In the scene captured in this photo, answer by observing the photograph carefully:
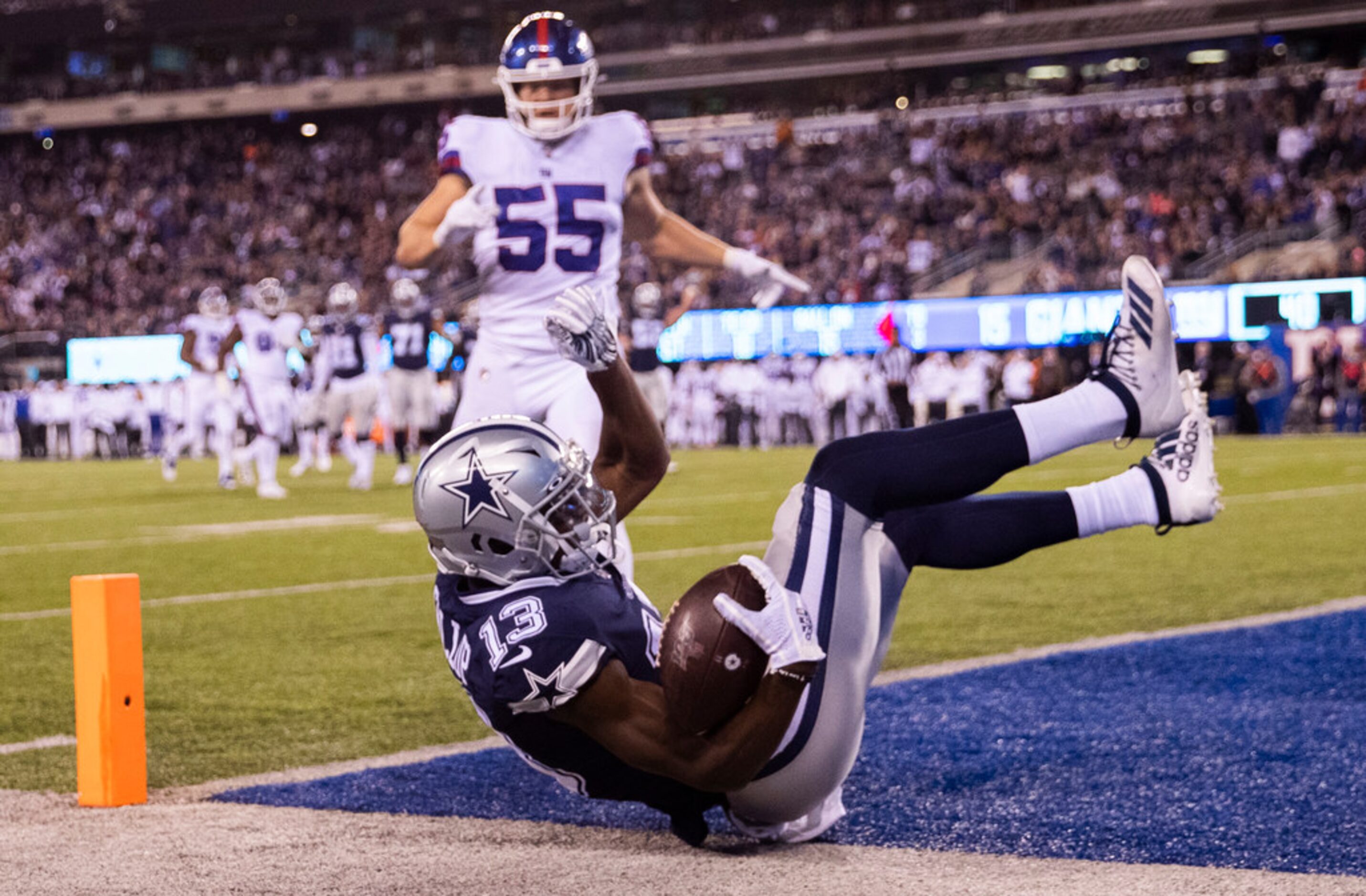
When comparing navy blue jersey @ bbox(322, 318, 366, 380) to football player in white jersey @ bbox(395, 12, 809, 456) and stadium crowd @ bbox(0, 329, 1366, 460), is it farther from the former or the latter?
football player in white jersey @ bbox(395, 12, 809, 456)

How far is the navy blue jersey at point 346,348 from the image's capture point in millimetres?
14750

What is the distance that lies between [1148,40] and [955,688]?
87.7 ft

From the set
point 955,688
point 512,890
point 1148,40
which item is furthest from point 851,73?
point 512,890

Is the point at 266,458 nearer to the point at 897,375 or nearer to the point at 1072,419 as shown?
the point at 1072,419

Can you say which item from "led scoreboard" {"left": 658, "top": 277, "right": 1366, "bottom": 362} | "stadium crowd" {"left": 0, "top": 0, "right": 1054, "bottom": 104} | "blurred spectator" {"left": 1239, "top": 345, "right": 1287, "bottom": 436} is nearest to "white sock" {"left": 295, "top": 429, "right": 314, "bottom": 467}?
"led scoreboard" {"left": 658, "top": 277, "right": 1366, "bottom": 362}

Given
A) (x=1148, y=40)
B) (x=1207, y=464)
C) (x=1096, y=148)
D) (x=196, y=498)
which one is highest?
(x=1148, y=40)

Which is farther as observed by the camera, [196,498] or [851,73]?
[851,73]

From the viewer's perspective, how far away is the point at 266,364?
43.8 feet

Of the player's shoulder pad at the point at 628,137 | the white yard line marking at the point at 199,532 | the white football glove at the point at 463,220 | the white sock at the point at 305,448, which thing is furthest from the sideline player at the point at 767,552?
the white sock at the point at 305,448

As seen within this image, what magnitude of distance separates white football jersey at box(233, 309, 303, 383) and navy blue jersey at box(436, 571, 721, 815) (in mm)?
10936

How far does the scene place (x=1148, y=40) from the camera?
1141 inches

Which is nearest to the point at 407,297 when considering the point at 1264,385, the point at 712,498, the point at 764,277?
the point at 712,498

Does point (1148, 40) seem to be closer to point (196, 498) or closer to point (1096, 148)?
point (1096, 148)

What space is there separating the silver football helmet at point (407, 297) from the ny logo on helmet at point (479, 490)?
1214 cm
